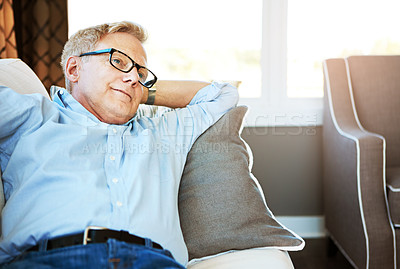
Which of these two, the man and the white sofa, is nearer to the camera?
the man

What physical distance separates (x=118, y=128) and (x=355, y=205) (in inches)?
53.0

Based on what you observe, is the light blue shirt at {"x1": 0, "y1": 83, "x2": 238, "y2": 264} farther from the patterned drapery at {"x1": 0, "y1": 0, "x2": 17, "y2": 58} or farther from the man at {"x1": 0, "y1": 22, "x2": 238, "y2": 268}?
the patterned drapery at {"x1": 0, "y1": 0, "x2": 17, "y2": 58}

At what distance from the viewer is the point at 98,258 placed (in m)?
1.04

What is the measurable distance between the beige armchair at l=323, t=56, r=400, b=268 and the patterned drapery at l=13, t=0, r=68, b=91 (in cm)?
158

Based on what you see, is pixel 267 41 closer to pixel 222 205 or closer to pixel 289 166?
pixel 289 166

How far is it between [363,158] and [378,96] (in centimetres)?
67

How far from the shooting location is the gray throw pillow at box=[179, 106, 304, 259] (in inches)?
53.5

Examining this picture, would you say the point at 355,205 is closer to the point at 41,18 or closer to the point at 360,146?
the point at 360,146

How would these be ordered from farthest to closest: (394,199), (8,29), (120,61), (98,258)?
(8,29)
(394,199)
(120,61)
(98,258)

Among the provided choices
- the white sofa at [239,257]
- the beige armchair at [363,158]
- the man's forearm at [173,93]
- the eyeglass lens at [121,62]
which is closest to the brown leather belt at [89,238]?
the white sofa at [239,257]

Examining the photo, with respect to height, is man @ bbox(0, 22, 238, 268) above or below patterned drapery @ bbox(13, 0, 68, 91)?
below

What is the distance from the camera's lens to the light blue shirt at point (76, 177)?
47.4 inches

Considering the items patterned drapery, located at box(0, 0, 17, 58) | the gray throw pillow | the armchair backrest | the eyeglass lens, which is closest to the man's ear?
the eyeglass lens

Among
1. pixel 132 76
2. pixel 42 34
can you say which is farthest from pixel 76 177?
pixel 42 34
